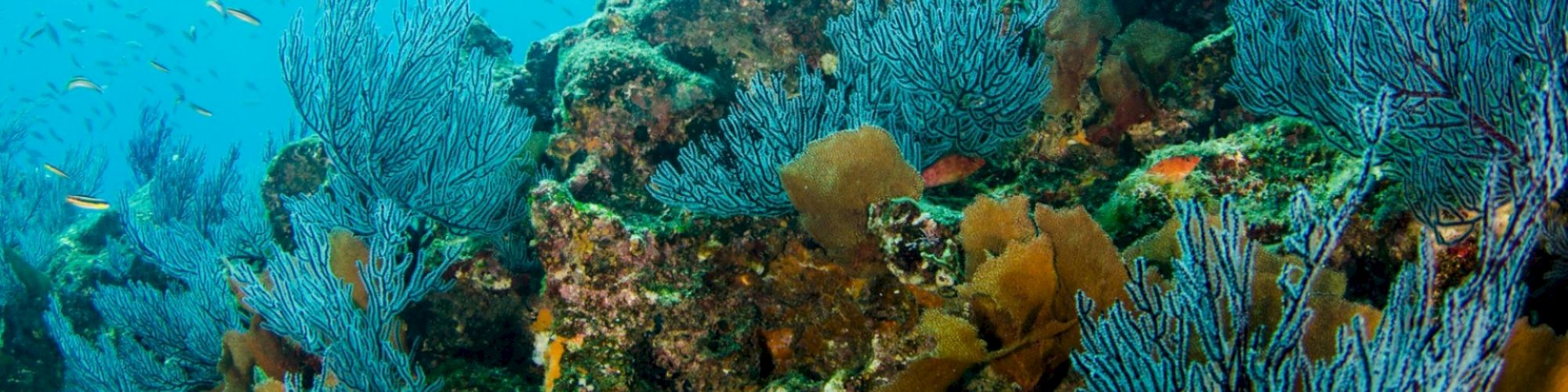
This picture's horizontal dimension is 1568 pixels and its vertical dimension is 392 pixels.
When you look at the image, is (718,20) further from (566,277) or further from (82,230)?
(82,230)

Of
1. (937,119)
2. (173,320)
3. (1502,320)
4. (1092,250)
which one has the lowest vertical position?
(1502,320)

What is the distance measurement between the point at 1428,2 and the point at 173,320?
8.50 meters

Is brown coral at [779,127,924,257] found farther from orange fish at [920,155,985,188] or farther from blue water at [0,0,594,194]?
blue water at [0,0,594,194]

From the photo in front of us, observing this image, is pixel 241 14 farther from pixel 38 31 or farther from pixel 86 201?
pixel 38 31

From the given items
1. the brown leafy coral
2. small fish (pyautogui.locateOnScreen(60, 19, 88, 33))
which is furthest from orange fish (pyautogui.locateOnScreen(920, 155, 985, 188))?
small fish (pyautogui.locateOnScreen(60, 19, 88, 33))

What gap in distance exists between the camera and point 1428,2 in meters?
2.54

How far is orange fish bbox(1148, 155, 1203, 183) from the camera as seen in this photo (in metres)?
3.63

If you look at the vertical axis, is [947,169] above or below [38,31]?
below

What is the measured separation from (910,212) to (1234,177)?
5.41 ft

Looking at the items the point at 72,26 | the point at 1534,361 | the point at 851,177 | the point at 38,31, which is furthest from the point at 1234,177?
the point at 72,26

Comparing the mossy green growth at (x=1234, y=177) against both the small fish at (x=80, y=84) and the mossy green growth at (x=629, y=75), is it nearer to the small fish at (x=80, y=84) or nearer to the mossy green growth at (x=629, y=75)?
the mossy green growth at (x=629, y=75)

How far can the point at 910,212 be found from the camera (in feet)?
10.7

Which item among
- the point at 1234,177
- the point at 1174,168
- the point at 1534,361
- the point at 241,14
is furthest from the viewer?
the point at 241,14

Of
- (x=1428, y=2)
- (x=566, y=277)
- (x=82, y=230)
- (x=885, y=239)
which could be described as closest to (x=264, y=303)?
(x=566, y=277)
